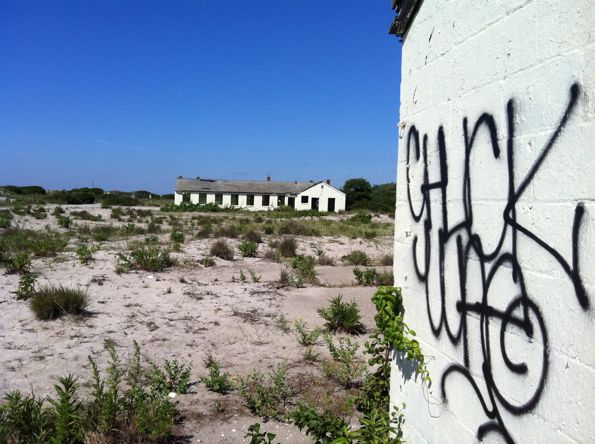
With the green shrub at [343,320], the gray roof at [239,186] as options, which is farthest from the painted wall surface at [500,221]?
the gray roof at [239,186]

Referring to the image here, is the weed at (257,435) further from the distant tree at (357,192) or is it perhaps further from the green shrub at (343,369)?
the distant tree at (357,192)

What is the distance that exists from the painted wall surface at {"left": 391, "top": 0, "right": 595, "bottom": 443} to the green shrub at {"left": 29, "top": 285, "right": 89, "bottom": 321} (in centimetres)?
576

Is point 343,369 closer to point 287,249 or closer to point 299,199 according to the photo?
point 287,249

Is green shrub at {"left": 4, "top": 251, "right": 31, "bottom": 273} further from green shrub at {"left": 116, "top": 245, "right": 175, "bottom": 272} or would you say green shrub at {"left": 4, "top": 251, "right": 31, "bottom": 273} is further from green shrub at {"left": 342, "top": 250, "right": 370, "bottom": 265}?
green shrub at {"left": 342, "top": 250, "right": 370, "bottom": 265}

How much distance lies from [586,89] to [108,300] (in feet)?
26.4

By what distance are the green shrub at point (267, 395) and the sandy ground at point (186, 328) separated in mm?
100

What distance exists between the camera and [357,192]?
62.9 meters

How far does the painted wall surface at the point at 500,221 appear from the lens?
1.64m

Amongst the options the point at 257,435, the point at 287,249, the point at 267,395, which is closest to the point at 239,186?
the point at 287,249

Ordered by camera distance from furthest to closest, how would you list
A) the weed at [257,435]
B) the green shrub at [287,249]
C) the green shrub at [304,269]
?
the green shrub at [287,249] < the green shrub at [304,269] < the weed at [257,435]

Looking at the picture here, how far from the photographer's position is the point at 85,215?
1113 inches

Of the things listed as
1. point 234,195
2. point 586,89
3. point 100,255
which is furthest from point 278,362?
point 234,195

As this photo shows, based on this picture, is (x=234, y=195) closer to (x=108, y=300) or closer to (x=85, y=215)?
(x=85, y=215)

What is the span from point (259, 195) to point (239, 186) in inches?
123
